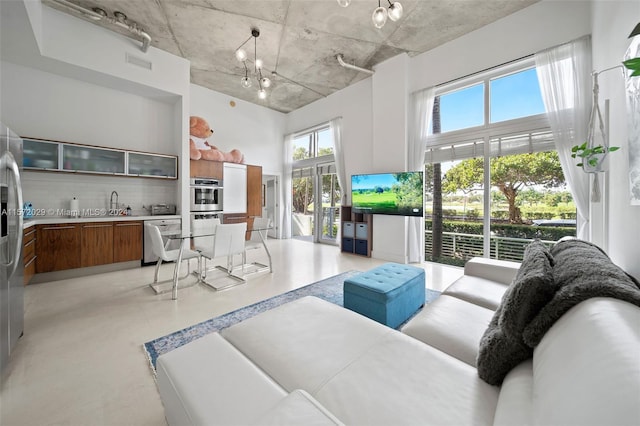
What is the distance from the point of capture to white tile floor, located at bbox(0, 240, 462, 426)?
4.60 ft

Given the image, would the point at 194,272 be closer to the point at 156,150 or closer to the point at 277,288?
the point at 277,288

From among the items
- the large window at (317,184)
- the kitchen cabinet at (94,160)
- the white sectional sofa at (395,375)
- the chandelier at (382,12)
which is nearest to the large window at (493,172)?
the chandelier at (382,12)

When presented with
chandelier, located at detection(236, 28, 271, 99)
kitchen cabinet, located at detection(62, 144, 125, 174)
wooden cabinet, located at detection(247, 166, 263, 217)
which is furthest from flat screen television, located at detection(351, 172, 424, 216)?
kitchen cabinet, located at detection(62, 144, 125, 174)

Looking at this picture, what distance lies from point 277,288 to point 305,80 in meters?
4.50

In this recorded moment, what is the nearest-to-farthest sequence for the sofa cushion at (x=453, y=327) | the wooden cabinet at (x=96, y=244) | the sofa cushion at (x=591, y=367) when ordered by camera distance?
the sofa cushion at (x=591, y=367) < the sofa cushion at (x=453, y=327) < the wooden cabinet at (x=96, y=244)

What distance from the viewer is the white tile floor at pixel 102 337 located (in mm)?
1403

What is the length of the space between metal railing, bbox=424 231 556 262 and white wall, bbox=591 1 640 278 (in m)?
1.25

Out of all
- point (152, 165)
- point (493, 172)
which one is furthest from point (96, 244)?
point (493, 172)

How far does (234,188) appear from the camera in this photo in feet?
19.4

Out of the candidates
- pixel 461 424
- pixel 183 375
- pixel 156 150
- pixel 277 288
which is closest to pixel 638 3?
pixel 461 424

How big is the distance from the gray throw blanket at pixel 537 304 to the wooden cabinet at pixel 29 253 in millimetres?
4272

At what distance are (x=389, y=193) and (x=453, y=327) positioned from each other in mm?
3409

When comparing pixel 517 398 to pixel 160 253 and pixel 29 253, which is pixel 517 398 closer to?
pixel 160 253

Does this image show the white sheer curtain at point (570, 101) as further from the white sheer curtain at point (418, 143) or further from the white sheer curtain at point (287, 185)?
the white sheer curtain at point (287, 185)
